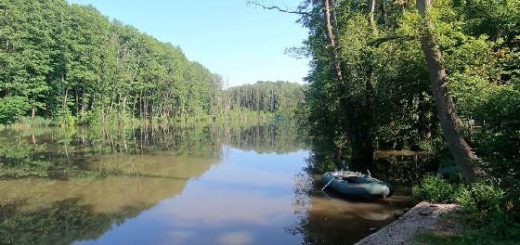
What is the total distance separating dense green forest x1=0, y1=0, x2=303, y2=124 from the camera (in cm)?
5516

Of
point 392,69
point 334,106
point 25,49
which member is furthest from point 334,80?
point 25,49

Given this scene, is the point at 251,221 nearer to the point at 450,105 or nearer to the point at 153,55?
the point at 450,105

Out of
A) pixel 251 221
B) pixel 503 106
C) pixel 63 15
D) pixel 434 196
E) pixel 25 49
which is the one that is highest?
pixel 63 15

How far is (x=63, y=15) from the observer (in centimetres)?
6331

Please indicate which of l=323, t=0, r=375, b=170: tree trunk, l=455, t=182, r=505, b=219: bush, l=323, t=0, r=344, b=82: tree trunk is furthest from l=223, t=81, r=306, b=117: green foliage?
l=455, t=182, r=505, b=219: bush

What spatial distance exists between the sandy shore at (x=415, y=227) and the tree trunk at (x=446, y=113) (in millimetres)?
1088

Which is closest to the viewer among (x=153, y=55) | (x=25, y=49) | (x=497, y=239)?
(x=497, y=239)

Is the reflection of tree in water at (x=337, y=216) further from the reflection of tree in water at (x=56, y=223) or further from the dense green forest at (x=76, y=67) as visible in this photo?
the dense green forest at (x=76, y=67)

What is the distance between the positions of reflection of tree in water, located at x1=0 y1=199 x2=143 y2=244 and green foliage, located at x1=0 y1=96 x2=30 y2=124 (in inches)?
1581

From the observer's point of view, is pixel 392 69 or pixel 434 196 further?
pixel 392 69

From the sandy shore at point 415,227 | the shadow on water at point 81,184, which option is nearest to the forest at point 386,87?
the sandy shore at point 415,227

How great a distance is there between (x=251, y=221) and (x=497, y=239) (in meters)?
7.98

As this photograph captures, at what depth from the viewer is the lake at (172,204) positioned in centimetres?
1285

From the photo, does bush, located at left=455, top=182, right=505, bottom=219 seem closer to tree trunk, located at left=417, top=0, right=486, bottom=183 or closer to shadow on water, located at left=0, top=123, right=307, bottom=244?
tree trunk, located at left=417, top=0, right=486, bottom=183
